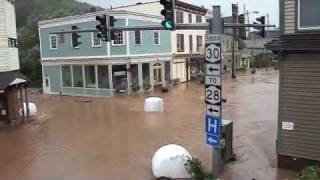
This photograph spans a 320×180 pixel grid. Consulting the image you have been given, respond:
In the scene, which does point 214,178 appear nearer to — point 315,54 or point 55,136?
point 315,54

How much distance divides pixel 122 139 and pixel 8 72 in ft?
30.5

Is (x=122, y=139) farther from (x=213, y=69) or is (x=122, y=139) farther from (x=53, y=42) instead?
(x=53, y=42)

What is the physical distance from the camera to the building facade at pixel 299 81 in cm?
1362

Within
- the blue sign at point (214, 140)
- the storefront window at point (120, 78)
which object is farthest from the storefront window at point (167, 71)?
the blue sign at point (214, 140)

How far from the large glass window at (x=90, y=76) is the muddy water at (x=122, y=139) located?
5.47m

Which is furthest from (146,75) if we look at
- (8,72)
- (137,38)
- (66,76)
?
(8,72)

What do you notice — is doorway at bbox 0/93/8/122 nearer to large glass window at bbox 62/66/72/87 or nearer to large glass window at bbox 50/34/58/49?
large glass window at bbox 62/66/72/87

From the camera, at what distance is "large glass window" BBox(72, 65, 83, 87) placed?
40.9m

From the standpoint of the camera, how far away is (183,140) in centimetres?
1986

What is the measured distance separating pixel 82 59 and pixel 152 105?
1351 cm

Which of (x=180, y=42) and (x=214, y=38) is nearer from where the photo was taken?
(x=214, y=38)

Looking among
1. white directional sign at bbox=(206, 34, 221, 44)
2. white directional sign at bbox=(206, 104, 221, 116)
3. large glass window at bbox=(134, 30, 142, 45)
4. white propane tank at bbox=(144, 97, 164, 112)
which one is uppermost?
large glass window at bbox=(134, 30, 142, 45)

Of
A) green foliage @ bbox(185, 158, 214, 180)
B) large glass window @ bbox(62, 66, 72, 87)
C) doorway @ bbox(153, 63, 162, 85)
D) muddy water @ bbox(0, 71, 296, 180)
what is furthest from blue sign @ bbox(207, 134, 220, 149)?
large glass window @ bbox(62, 66, 72, 87)

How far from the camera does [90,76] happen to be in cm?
4003
